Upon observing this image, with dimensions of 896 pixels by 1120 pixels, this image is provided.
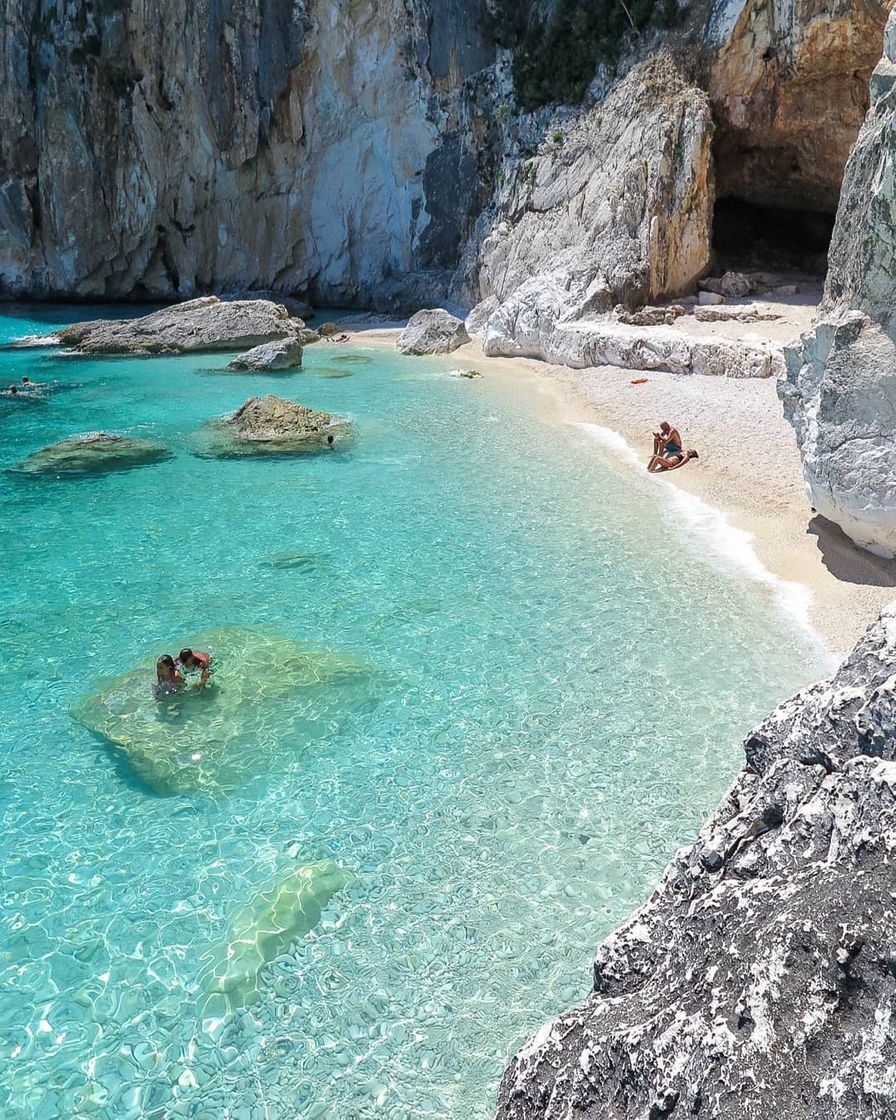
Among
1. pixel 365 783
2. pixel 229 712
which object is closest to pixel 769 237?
pixel 229 712

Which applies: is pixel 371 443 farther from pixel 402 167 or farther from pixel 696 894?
pixel 402 167

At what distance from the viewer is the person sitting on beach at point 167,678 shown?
8281 millimetres

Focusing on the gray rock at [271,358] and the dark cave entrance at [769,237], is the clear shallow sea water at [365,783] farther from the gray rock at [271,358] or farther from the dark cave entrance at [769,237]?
the dark cave entrance at [769,237]

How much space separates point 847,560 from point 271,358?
67.1ft

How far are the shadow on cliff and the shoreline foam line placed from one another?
554 millimetres

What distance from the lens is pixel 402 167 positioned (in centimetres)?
3800

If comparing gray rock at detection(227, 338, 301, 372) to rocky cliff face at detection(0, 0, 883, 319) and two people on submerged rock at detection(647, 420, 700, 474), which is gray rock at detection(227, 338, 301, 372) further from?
two people on submerged rock at detection(647, 420, 700, 474)

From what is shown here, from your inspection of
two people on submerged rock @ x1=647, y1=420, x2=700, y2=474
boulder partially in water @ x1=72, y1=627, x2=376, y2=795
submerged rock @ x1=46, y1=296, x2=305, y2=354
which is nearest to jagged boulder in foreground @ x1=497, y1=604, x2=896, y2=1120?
boulder partially in water @ x1=72, y1=627, x2=376, y2=795

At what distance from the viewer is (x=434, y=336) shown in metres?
28.5

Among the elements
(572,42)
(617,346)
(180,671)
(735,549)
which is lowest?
(180,671)

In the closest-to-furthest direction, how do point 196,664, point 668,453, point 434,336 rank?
point 196,664 → point 668,453 → point 434,336

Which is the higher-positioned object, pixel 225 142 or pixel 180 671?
pixel 225 142

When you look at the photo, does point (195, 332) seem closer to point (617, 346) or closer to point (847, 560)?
point (617, 346)

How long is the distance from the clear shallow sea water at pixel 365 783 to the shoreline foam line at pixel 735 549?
197 millimetres
